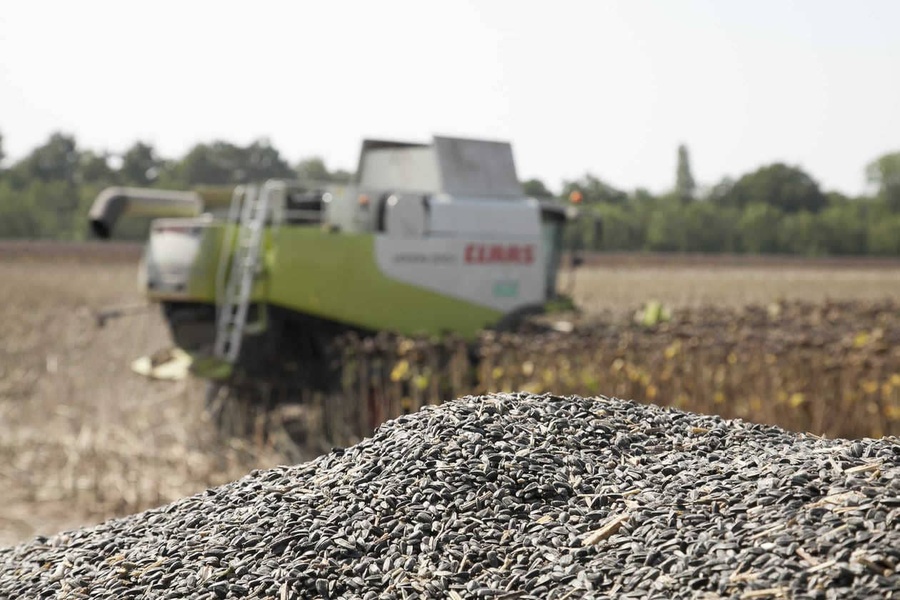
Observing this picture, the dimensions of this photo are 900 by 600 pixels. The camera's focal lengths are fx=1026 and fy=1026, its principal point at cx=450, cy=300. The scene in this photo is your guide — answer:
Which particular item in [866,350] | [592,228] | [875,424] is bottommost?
[875,424]

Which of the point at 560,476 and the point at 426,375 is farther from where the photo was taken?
the point at 426,375

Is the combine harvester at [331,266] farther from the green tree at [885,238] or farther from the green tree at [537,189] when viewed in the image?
the green tree at [885,238]

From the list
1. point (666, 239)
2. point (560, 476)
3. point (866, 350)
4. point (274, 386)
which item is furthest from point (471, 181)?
point (666, 239)

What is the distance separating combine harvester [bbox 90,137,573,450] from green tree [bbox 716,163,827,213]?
2926 centimetres

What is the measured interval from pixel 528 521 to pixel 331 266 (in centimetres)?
584

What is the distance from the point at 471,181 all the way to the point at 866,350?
154 inches

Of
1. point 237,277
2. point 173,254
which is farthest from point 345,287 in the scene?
point 173,254

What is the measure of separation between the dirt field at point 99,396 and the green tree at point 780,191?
605 inches

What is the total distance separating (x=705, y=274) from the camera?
24.2 metres

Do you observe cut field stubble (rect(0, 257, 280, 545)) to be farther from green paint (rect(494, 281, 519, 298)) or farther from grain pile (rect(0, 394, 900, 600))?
grain pile (rect(0, 394, 900, 600))

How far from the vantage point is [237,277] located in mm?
8359

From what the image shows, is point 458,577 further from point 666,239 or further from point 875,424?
point 666,239

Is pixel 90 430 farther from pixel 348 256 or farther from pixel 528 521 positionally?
pixel 528 521

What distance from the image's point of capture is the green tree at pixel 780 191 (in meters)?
37.9
